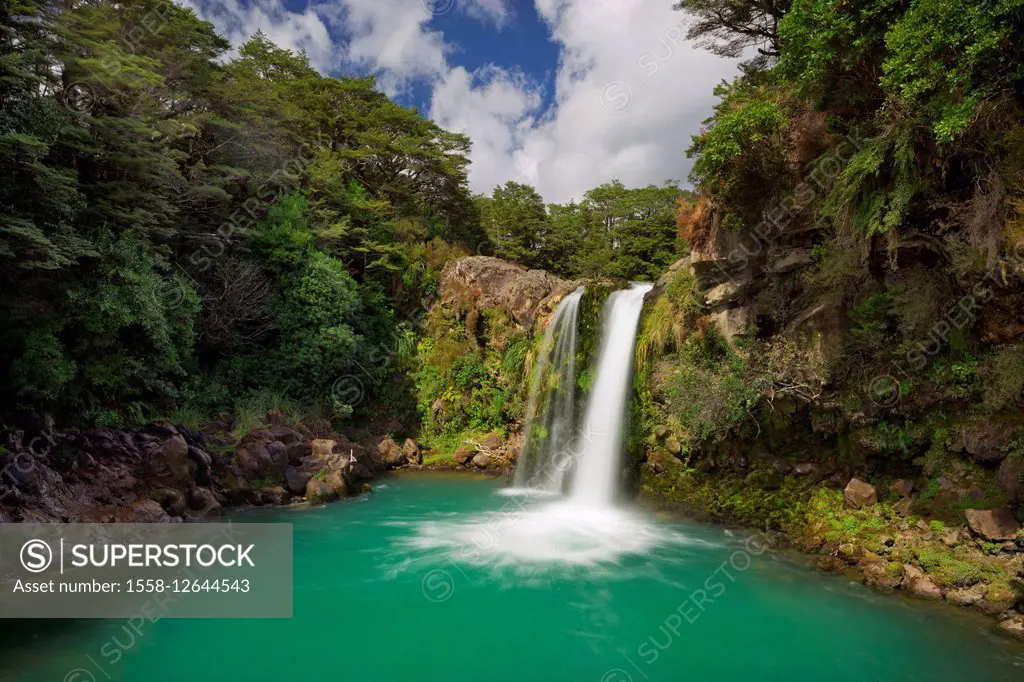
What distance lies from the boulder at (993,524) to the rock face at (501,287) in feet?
42.2

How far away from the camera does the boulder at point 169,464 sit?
10586mm

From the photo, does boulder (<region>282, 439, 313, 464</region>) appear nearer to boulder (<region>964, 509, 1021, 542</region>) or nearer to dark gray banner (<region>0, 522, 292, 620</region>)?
dark gray banner (<region>0, 522, 292, 620</region>)

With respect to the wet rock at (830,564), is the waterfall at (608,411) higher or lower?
higher

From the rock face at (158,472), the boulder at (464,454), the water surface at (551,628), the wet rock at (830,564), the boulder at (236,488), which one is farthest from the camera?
the boulder at (464,454)

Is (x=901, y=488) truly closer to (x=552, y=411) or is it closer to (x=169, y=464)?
(x=552, y=411)

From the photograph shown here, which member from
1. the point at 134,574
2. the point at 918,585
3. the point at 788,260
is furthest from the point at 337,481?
the point at 918,585

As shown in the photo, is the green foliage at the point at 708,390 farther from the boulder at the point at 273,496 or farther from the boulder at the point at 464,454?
the boulder at the point at 273,496

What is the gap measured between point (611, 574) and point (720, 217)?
7.82 meters

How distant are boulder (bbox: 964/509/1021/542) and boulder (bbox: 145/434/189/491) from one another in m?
13.9

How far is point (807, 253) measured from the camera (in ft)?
35.3

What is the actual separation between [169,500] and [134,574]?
240cm

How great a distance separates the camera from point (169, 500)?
10406mm

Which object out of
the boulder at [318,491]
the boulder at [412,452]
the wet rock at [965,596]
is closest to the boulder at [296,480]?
the boulder at [318,491]

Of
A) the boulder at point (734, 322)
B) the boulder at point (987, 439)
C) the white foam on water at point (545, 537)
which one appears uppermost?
the boulder at point (734, 322)
